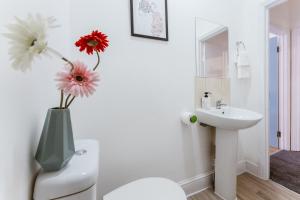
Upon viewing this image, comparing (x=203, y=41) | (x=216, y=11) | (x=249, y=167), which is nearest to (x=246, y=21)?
(x=216, y=11)

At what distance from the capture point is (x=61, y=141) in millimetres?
530

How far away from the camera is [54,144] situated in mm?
522

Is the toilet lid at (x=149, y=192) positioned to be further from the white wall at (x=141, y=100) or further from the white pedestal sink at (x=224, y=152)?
the white pedestal sink at (x=224, y=152)

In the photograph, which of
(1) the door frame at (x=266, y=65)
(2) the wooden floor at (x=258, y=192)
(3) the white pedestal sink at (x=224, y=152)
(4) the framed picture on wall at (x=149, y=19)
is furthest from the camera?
(1) the door frame at (x=266, y=65)

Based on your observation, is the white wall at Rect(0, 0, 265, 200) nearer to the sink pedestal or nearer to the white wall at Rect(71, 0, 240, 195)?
the white wall at Rect(71, 0, 240, 195)

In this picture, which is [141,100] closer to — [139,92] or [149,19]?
[139,92]

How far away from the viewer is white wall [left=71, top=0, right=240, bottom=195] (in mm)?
1062

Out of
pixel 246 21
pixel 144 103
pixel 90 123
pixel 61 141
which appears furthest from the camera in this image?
pixel 246 21

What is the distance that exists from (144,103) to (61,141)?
2.50ft

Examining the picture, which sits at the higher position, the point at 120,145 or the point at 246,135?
the point at 120,145

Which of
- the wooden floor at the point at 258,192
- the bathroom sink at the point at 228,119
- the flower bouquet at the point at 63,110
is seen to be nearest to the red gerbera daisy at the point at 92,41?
the flower bouquet at the point at 63,110

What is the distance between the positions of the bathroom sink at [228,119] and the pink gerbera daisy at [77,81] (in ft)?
3.46

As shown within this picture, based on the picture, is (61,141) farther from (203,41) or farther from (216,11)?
(216,11)

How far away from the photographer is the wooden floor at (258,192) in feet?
4.55
